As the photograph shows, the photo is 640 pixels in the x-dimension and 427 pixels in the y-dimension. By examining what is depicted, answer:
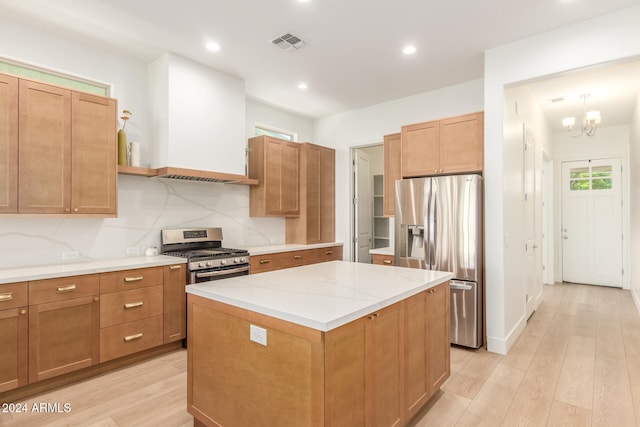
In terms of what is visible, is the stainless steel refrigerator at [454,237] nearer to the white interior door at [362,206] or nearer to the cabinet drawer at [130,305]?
the white interior door at [362,206]

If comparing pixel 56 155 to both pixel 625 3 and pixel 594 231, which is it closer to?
pixel 625 3

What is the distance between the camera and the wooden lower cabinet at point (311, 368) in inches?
55.6

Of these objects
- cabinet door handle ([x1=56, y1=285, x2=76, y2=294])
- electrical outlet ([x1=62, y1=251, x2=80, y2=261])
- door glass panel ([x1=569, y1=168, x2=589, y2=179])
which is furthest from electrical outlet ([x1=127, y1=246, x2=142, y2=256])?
door glass panel ([x1=569, y1=168, x2=589, y2=179])

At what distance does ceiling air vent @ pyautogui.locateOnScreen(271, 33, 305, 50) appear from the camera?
314 centimetres

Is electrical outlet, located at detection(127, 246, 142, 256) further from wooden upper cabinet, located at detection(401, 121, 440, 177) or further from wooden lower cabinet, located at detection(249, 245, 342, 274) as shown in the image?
wooden upper cabinet, located at detection(401, 121, 440, 177)

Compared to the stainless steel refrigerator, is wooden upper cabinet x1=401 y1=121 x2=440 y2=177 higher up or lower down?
Result: higher up

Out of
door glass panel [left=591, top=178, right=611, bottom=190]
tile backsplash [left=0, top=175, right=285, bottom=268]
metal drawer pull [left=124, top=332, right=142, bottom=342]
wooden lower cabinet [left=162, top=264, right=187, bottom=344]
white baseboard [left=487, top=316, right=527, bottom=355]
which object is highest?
door glass panel [left=591, top=178, right=611, bottom=190]

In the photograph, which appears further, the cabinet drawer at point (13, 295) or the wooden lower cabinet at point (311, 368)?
the cabinet drawer at point (13, 295)

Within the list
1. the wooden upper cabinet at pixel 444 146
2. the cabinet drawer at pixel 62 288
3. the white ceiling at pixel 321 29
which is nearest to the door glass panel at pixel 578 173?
the white ceiling at pixel 321 29

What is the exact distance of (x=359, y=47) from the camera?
3.34m

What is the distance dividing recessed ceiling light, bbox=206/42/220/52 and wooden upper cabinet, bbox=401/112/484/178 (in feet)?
7.18

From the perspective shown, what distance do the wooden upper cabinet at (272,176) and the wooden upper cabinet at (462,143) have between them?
2120 millimetres

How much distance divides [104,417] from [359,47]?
12.0 feet

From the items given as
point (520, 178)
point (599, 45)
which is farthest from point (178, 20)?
point (520, 178)
